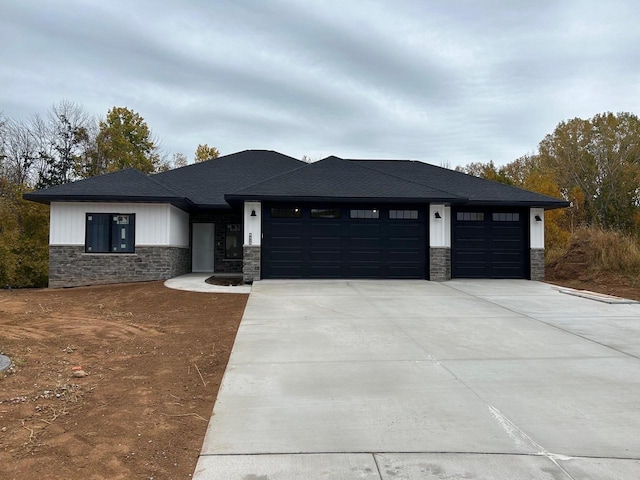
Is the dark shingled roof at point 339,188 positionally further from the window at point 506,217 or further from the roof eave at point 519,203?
the window at point 506,217

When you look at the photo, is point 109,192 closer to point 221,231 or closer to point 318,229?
point 221,231

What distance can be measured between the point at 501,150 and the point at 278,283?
31169mm

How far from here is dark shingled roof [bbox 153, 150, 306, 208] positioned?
56.4ft

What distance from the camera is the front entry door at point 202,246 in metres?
17.5

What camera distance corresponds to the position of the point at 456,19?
12.0m

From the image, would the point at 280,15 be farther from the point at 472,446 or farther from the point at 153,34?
the point at 472,446

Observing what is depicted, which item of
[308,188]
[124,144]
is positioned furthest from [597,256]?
[124,144]

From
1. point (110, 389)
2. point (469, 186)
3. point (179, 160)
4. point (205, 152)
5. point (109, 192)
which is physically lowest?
point (110, 389)

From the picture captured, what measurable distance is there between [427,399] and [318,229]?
10.3 meters

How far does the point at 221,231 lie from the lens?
691 inches

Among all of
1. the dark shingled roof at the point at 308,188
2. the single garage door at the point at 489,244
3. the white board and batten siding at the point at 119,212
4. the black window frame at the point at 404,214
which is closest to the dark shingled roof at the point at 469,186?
the dark shingled roof at the point at 308,188

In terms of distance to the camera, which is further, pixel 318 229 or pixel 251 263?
pixel 318 229

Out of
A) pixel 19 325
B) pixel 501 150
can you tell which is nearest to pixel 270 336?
pixel 19 325

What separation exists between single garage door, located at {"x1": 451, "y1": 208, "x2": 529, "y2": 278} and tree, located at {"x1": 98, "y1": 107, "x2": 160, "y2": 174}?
23.4 m
